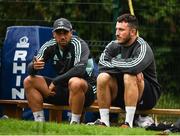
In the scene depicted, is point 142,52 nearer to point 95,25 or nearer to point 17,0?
point 95,25

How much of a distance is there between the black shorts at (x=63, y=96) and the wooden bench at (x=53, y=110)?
0.07 metres

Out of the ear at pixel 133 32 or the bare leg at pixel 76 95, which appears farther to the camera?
the ear at pixel 133 32

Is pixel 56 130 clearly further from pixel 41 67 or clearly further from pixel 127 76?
pixel 41 67

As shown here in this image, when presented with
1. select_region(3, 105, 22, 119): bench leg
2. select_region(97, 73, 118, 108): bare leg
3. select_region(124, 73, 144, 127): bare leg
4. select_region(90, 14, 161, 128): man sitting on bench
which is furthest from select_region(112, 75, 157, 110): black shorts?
select_region(3, 105, 22, 119): bench leg

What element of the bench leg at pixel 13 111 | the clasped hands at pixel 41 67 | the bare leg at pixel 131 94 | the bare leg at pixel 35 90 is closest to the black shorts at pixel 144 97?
the bare leg at pixel 131 94

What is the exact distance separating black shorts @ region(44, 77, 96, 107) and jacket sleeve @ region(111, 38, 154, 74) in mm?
493

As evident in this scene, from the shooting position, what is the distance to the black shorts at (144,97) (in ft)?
28.7

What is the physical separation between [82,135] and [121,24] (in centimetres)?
222

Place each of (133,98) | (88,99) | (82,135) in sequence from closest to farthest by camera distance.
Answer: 1. (82,135)
2. (133,98)
3. (88,99)

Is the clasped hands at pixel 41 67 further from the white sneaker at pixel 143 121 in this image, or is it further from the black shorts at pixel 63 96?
the white sneaker at pixel 143 121

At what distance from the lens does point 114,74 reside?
8.71m

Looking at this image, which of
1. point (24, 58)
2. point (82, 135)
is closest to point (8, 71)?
point (24, 58)

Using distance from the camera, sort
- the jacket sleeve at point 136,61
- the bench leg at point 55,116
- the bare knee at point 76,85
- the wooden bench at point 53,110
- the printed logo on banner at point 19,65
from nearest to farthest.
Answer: the jacket sleeve at point 136,61
the bare knee at point 76,85
the wooden bench at point 53,110
the bench leg at point 55,116
the printed logo on banner at point 19,65

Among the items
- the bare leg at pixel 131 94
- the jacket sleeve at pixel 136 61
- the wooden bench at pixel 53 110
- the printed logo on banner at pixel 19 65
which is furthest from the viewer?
the printed logo on banner at pixel 19 65
